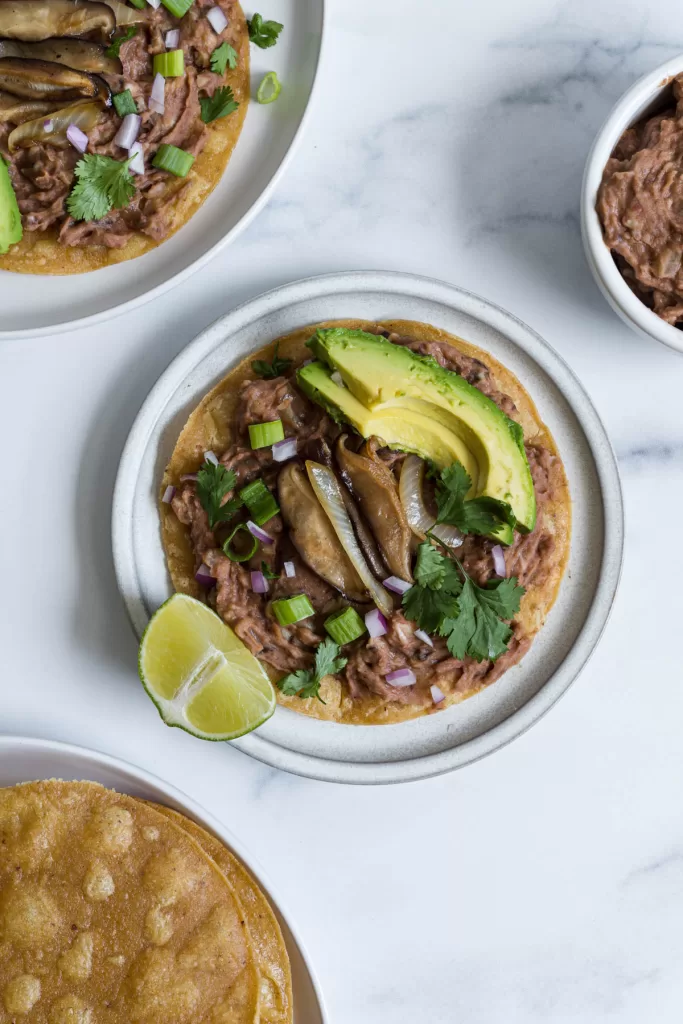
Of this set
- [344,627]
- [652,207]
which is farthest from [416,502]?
[652,207]

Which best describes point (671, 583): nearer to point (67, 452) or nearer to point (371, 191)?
point (371, 191)

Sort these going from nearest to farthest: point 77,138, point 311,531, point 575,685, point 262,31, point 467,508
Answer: point 467,508
point 311,531
point 77,138
point 262,31
point 575,685

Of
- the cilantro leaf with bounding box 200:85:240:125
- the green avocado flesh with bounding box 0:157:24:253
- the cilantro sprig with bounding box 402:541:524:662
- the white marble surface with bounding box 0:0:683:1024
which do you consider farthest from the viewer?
the white marble surface with bounding box 0:0:683:1024

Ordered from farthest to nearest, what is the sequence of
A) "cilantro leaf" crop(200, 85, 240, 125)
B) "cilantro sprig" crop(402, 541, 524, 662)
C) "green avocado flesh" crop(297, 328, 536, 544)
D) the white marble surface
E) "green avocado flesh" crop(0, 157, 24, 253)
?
the white marble surface < "cilantro leaf" crop(200, 85, 240, 125) < "green avocado flesh" crop(0, 157, 24, 253) < "cilantro sprig" crop(402, 541, 524, 662) < "green avocado flesh" crop(297, 328, 536, 544)

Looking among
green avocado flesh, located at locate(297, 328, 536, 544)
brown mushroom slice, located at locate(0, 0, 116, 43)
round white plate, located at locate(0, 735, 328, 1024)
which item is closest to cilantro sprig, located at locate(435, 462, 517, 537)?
green avocado flesh, located at locate(297, 328, 536, 544)

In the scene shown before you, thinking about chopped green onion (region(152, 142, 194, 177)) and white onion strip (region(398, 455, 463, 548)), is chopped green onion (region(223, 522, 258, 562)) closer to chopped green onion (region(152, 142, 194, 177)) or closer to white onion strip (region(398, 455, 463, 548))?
white onion strip (region(398, 455, 463, 548))

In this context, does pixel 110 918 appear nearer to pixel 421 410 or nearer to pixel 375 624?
pixel 375 624

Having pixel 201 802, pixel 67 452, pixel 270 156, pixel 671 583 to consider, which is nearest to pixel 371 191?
pixel 270 156
